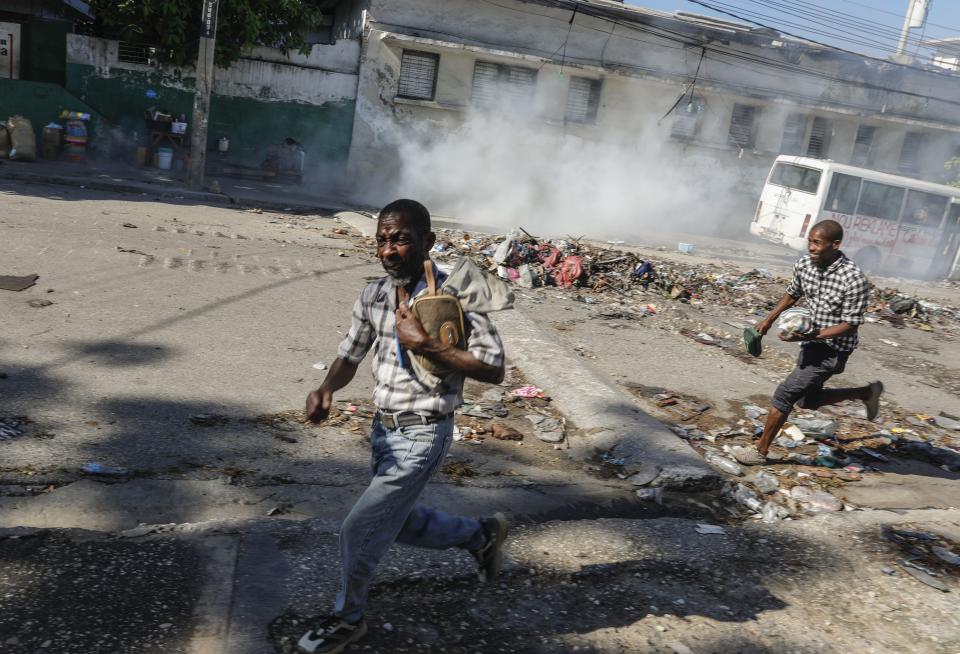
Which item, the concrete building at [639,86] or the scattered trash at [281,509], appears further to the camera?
the concrete building at [639,86]

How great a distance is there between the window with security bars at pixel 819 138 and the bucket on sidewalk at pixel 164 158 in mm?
16729

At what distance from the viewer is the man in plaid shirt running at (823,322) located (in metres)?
4.77

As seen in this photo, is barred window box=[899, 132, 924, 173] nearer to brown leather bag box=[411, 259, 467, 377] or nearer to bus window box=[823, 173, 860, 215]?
bus window box=[823, 173, 860, 215]

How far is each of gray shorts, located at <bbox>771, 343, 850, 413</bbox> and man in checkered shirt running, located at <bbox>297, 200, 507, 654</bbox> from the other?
302cm

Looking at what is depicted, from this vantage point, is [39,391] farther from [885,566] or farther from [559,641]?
[885,566]

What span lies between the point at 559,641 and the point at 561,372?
11.2 feet

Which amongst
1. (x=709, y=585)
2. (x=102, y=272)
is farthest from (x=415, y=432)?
(x=102, y=272)

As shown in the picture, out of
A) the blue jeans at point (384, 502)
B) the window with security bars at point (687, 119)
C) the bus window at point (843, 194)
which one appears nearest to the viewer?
the blue jeans at point (384, 502)

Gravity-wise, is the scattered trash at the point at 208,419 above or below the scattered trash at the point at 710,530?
below

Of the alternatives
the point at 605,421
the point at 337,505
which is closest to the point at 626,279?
the point at 605,421

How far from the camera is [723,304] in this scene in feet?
35.1

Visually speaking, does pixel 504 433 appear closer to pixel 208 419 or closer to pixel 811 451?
pixel 208 419

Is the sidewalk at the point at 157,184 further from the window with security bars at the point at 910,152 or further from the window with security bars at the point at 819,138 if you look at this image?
the window with security bars at the point at 910,152

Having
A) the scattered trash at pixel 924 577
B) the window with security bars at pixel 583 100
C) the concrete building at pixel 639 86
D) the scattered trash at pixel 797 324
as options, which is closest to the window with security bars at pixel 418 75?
the concrete building at pixel 639 86
